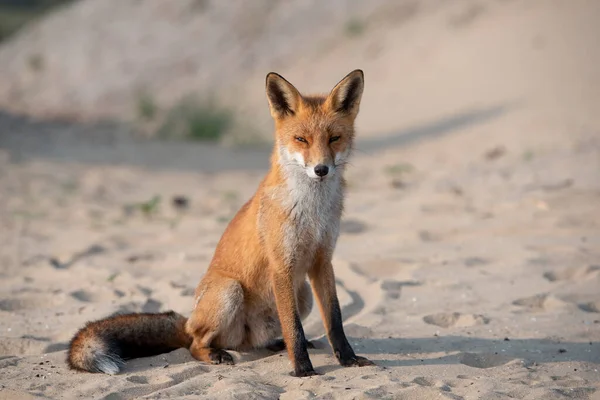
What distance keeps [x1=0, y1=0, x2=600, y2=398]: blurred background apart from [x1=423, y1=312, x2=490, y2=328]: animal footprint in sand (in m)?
0.01

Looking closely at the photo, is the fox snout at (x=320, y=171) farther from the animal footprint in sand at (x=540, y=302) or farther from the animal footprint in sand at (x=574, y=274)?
the animal footprint in sand at (x=574, y=274)

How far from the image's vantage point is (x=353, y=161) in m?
12.6

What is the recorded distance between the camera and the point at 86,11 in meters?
18.5

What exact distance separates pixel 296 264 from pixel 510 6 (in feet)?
49.6

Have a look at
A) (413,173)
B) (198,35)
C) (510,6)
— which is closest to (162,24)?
(198,35)

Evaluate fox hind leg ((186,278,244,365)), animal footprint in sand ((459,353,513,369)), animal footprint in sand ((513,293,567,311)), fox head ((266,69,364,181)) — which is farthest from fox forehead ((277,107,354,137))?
animal footprint in sand ((513,293,567,311))

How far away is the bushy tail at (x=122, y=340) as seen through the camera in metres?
4.20

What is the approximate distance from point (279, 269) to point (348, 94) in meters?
1.15

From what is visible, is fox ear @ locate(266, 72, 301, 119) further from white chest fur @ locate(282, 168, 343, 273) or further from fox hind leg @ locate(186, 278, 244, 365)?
fox hind leg @ locate(186, 278, 244, 365)

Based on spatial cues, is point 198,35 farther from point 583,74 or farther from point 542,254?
point 542,254

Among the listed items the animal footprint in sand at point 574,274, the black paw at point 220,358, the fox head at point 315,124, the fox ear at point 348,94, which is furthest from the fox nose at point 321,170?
the animal footprint in sand at point 574,274

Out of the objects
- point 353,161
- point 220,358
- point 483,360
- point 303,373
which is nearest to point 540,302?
point 483,360

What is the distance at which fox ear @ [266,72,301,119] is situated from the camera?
4414 mm

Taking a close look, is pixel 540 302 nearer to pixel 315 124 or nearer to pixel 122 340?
pixel 315 124
